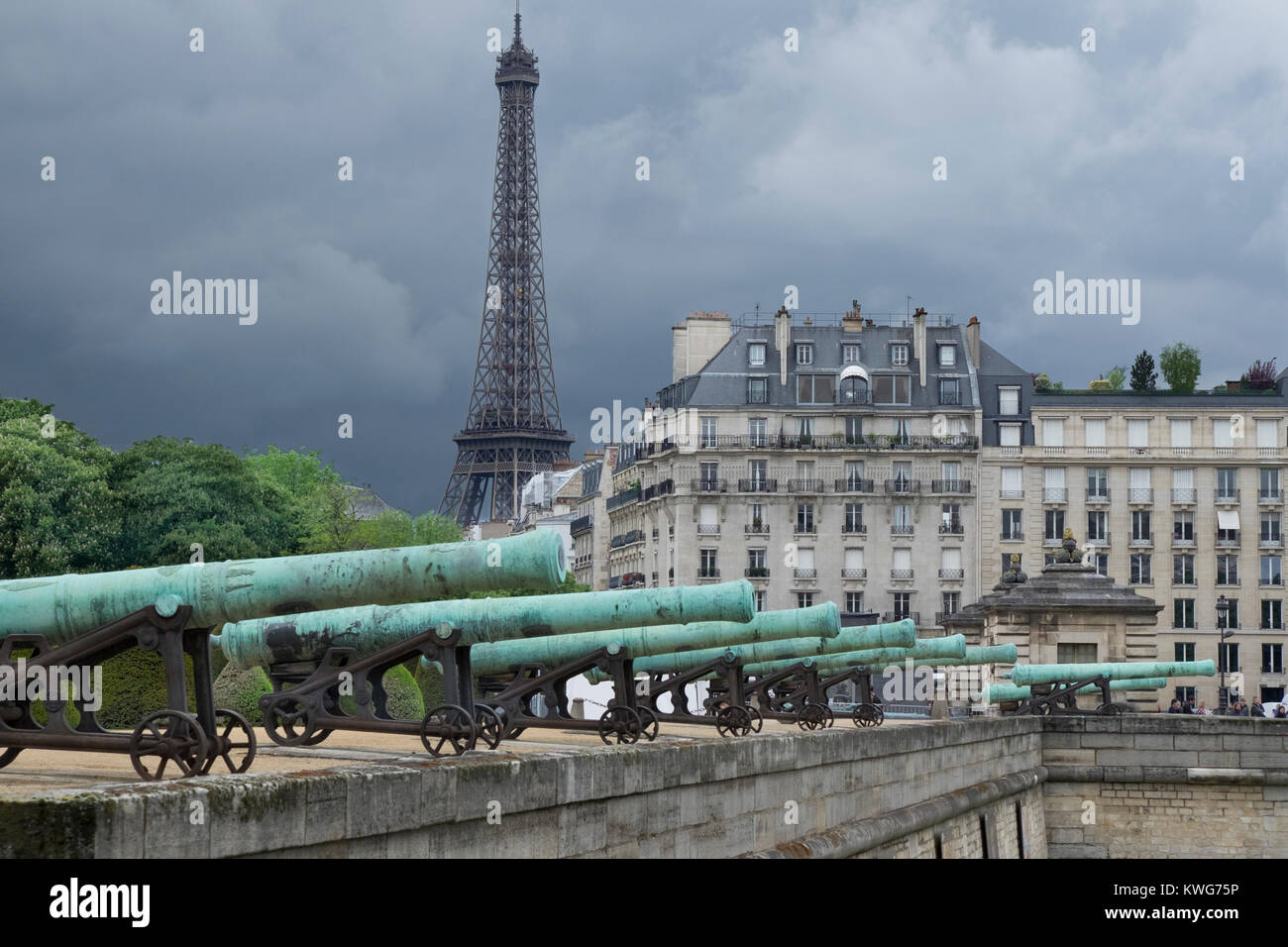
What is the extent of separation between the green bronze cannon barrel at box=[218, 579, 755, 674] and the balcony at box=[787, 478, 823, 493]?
226 feet

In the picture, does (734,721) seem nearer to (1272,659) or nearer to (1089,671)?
(1089,671)

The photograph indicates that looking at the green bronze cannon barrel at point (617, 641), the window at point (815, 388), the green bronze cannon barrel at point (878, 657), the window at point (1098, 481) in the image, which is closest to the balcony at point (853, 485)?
the window at point (815, 388)

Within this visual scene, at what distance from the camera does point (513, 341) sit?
518ft

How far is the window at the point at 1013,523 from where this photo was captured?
8350cm

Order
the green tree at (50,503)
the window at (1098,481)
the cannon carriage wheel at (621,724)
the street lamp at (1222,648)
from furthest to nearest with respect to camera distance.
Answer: the window at (1098,481) → the street lamp at (1222,648) → the green tree at (50,503) → the cannon carriage wheel at (621,724)

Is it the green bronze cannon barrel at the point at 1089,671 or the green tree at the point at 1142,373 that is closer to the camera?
the green bronze cannon barrel at the point at 1089,671

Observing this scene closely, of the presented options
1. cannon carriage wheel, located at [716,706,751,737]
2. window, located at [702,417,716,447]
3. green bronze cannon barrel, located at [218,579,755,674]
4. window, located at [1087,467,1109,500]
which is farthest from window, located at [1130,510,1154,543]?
green bronze cannon barrel, located at [218,579,755,674]

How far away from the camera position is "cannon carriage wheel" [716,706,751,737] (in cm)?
2290

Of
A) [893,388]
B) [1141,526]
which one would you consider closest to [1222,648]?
[1141,526]

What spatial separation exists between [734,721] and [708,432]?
62249mm

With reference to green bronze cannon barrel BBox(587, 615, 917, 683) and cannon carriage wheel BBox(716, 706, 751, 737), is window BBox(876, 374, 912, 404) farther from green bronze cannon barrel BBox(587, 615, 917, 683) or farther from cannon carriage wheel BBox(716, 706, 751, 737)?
cannon carriage wheel BBox(716, 706, 751, 737)

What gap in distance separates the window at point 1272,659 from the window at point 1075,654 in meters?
40.2

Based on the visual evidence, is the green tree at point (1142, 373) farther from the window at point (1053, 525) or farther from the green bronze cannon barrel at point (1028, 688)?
the green bronze cannon barrel at point (1028, 688)
